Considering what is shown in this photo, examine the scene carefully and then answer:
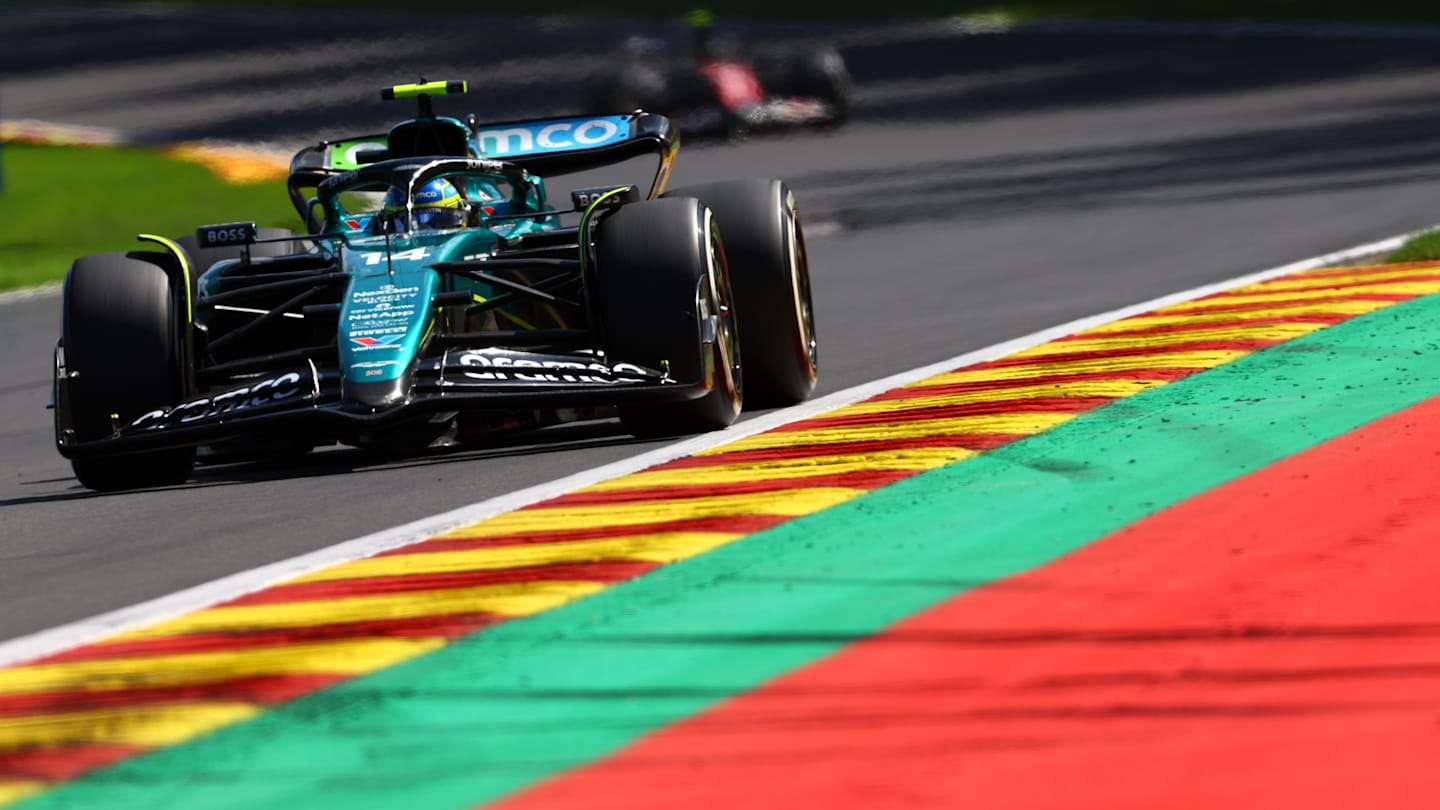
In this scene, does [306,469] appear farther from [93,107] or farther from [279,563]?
[93,107]

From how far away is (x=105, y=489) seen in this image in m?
8.74

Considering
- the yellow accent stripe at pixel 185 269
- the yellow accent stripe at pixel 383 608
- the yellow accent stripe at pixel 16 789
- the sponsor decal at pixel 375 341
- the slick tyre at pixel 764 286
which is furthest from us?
the slick tyre at pixel 764 286

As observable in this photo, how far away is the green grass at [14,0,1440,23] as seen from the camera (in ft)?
125

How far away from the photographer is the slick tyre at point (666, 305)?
27.2ft

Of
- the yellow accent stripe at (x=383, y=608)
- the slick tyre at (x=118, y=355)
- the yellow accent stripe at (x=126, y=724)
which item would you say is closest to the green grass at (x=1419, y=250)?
the slick tyre at (x=118, y=355)

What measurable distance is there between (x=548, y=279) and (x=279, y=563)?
2.65 m

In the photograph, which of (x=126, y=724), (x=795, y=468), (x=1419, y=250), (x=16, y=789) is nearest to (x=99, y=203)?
(x=1419, y=250)

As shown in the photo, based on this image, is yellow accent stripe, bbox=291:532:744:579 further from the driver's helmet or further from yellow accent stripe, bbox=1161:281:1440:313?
yellow accent stripe, bbox=1161:281:1440:313

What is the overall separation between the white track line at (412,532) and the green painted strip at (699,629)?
0.99 m

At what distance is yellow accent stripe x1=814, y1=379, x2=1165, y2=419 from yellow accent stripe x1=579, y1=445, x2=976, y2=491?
1.23 m

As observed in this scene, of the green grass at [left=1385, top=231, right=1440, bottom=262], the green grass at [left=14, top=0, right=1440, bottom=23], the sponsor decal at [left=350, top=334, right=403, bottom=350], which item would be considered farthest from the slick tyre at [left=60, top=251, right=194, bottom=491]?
the green grass at [left=14, top=0, right=1440, bottom=23]

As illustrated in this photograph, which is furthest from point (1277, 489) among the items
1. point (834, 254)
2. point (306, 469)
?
point (834, 254)

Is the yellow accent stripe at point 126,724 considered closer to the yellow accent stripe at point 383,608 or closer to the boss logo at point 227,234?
the yellow accent stripe at point 383,608

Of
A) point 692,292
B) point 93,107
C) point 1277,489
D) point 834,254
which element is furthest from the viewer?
point 93,107
